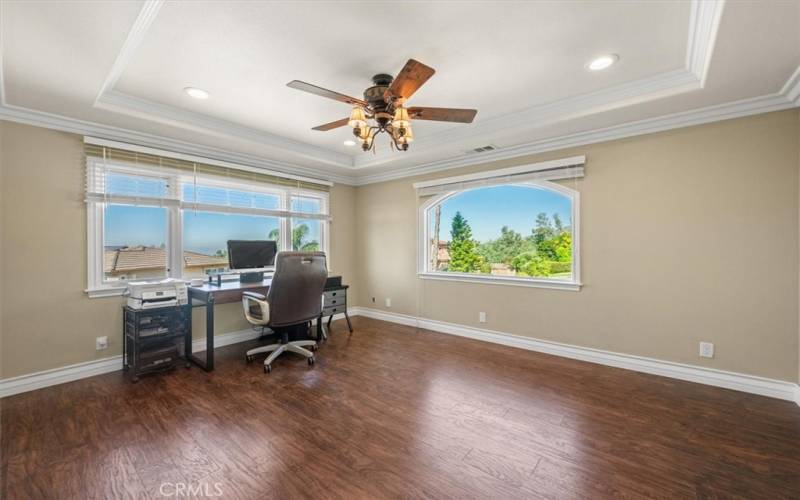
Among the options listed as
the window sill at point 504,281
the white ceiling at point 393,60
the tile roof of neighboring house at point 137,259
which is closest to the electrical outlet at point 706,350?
the window sill at point 504,281

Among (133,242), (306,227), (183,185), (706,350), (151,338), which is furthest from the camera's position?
(306,227)

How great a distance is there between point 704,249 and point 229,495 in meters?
3.91

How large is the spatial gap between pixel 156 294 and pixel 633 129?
479 centimetres

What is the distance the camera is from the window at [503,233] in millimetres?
3680

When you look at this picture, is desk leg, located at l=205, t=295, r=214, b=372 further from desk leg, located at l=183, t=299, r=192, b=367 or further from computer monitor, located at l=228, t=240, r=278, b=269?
computer monitor, located at l=228, t=240, r=278, b=269

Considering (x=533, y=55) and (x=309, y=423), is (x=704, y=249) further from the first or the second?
(x=309, y=423)

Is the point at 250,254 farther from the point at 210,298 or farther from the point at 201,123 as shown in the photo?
Answer: the point at 201,123

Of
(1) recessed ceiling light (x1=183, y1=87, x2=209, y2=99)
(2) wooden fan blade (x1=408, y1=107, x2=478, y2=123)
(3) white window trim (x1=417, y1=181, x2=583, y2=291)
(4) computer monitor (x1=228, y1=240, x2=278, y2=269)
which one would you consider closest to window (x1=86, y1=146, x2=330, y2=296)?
(4) computer monitor (x1=228, y1=240, x2=278, y2=269)

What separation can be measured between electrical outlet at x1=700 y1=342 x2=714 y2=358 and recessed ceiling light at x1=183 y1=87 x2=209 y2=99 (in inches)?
188

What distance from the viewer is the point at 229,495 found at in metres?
A: 1.61

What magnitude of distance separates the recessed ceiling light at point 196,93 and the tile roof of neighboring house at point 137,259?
67.4 inches

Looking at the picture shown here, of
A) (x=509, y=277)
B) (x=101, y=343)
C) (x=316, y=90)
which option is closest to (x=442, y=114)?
(x=316, y=90)

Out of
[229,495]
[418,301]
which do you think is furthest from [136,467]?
[418,301]

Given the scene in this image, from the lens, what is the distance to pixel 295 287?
3.25 meters
